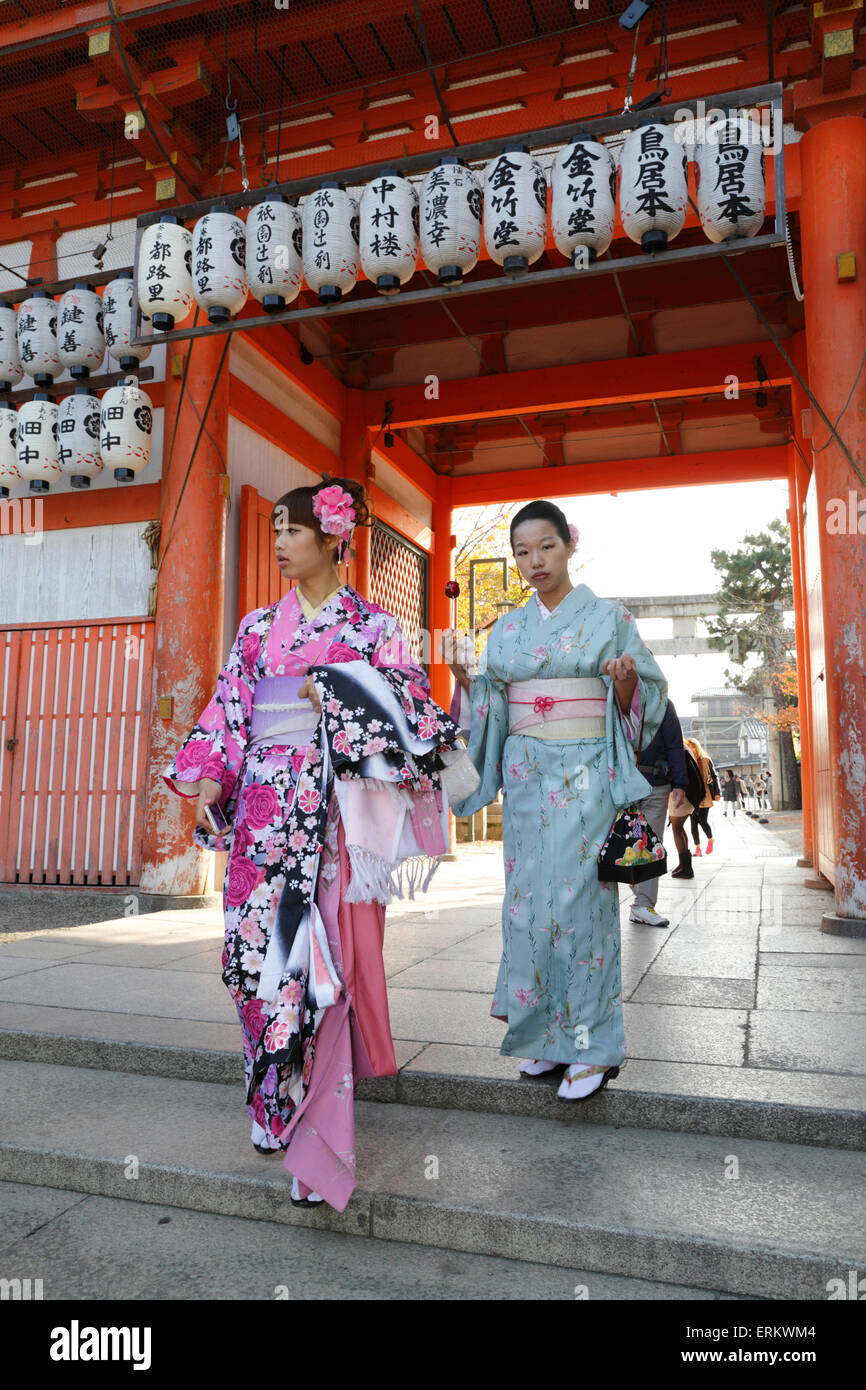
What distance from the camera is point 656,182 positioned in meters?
4.89

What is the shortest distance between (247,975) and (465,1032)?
47.6 inches

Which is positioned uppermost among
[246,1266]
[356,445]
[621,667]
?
[356,445]

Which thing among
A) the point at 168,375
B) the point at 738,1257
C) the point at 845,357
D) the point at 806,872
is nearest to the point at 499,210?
the point at 845,357

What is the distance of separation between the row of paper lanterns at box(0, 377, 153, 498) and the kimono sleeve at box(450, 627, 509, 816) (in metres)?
4.69

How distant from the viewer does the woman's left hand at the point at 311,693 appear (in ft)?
8.50

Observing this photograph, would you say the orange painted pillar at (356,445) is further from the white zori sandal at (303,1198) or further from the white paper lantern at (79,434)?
the white zori sandal at (303,1198)

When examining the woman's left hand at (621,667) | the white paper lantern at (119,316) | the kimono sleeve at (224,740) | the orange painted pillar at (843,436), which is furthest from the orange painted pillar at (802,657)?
the kimono sleeve at (224,740)

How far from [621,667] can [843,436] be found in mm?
3781

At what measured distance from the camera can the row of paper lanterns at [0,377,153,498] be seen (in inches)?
274

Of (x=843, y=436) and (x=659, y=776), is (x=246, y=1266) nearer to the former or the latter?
(x=659, y=776)

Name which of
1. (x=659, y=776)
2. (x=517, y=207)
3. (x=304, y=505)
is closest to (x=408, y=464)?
(x=517, y=207)

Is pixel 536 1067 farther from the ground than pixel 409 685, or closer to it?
closer to it

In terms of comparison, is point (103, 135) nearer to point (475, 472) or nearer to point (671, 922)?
point (475, 472)

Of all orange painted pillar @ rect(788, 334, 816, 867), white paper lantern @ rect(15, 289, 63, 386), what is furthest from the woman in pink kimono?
orange painted pillar @ rect(788, 334, 816, 867)
